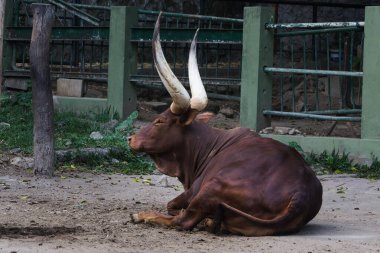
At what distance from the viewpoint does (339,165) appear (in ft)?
34.0

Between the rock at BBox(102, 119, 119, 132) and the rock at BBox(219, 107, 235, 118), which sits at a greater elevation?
the rock at BBox(219, 107, 235, 118)

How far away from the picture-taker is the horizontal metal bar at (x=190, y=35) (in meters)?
12.7

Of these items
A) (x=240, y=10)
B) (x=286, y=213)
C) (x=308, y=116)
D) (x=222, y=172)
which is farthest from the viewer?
(x=240, y=10)

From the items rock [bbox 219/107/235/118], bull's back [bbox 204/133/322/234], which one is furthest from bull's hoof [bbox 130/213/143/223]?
rock [bbox 219/107/235/118]

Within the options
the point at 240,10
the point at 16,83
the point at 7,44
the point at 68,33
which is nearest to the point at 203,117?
the point at 68,33

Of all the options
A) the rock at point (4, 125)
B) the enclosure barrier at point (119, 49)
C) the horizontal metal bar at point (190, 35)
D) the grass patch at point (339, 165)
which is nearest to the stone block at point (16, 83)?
the enclosure barrier at point (119, 49)

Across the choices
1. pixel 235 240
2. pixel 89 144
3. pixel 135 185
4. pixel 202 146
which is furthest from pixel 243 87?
pixel 235 240

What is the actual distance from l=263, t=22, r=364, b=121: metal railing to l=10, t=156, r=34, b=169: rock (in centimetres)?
313

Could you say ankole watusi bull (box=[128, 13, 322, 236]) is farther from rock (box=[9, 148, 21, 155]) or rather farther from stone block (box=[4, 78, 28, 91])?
stone block (box=[4, 78, 28, 91])

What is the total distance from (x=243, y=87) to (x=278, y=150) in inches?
207

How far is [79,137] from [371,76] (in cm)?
346

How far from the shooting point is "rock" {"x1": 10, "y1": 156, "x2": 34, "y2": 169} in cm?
978

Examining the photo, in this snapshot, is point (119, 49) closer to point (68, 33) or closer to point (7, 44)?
point (68, 33)

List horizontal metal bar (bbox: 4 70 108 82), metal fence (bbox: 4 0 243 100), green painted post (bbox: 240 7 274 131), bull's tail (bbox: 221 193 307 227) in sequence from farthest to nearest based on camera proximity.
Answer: horizontal metal bar (bbox: 4 70 108 82), metal fence (bbox: 4 0 243 100), green painted post (bbox: 240 7 274 131), bull's tail (bbox: 221 193 307 227)
